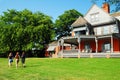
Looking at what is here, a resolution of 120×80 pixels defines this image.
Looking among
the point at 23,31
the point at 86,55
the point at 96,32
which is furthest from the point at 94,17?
the point at 23,31

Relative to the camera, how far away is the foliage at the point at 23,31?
202ft

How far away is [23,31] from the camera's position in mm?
61125

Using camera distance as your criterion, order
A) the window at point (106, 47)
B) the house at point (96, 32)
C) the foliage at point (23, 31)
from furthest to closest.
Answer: the foliage at point (23, 31), the window at point (106, 47), the house at point (96, 32)

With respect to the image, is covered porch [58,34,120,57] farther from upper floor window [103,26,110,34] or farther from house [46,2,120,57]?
upper floor window [103,26,110,34]

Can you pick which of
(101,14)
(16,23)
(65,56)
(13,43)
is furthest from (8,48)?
(101,14)

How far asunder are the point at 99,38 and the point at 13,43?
2451 cm

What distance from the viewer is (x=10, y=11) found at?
66125 mm

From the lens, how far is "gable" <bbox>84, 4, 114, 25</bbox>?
46925 millimetres

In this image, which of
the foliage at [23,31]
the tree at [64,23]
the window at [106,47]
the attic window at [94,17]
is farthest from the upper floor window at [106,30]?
the tree at [64,23]

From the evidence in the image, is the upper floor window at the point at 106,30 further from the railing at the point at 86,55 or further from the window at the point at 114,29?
the railing at the point at 86,55

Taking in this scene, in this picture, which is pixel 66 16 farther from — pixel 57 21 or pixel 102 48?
pixel 102 48

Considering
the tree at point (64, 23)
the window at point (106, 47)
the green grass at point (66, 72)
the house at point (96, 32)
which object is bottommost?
the green grass at point (66, 72)

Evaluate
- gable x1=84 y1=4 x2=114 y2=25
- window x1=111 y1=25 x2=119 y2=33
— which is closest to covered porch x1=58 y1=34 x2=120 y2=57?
window x1=111 y1=25 x2=119 y2=33

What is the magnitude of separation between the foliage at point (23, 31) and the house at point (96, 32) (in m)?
13.7
